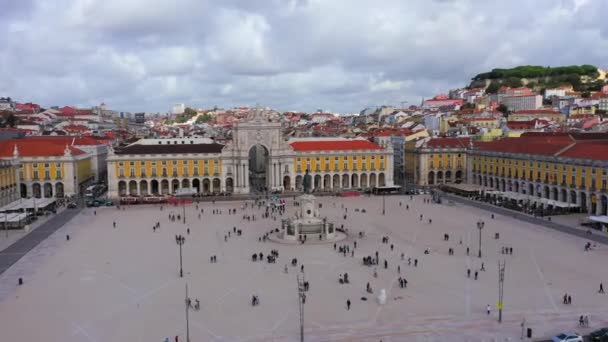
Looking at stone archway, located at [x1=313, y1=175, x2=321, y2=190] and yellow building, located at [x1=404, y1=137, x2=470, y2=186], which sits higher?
yellow building, located at [x1=404, y1=137, x2=470, y2=186]

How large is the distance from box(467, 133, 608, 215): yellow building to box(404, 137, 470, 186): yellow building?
6.90 ft

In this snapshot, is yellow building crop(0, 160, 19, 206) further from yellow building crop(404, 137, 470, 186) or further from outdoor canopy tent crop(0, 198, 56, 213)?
yellow building crop(404, 137, 470, 186)

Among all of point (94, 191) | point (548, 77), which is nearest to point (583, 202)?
point (94, 191)

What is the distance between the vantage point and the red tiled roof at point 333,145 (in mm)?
81000

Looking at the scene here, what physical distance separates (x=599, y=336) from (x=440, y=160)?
198 feet

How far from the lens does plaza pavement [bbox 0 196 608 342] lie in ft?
81.4

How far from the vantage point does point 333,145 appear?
269 feet

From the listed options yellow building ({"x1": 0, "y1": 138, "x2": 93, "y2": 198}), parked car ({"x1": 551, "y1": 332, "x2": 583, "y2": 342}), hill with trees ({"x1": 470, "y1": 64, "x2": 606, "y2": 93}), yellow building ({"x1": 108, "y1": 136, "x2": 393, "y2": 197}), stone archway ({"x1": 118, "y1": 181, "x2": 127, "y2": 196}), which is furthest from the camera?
hill with trees ({"x1": 470, "y1": 64, "x2": 606, "y2": 93})

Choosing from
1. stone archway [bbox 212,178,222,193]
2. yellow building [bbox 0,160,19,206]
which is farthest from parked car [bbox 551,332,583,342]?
stone archway [bbox 212,178,222,193]

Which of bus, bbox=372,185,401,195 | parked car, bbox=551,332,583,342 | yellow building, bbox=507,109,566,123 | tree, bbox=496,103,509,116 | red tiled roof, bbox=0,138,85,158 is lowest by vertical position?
parked car, bbox=551,332,583,342

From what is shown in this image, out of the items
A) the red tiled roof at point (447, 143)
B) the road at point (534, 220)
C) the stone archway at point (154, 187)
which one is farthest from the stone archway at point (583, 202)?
the stone archway at point (154, 187)

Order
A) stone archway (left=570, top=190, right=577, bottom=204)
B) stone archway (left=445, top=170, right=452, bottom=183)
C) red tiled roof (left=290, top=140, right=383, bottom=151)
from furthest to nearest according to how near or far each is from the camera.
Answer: stone archway (left=445, top=170, right=452, bottom=183) → red tiled roof (left=290, top=140, right=383, bottom=151) → stone archway (left=570, top=190, right=577, bottom=204)

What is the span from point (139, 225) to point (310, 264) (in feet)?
71.9

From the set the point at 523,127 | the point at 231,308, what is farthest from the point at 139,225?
the point at 523,127
